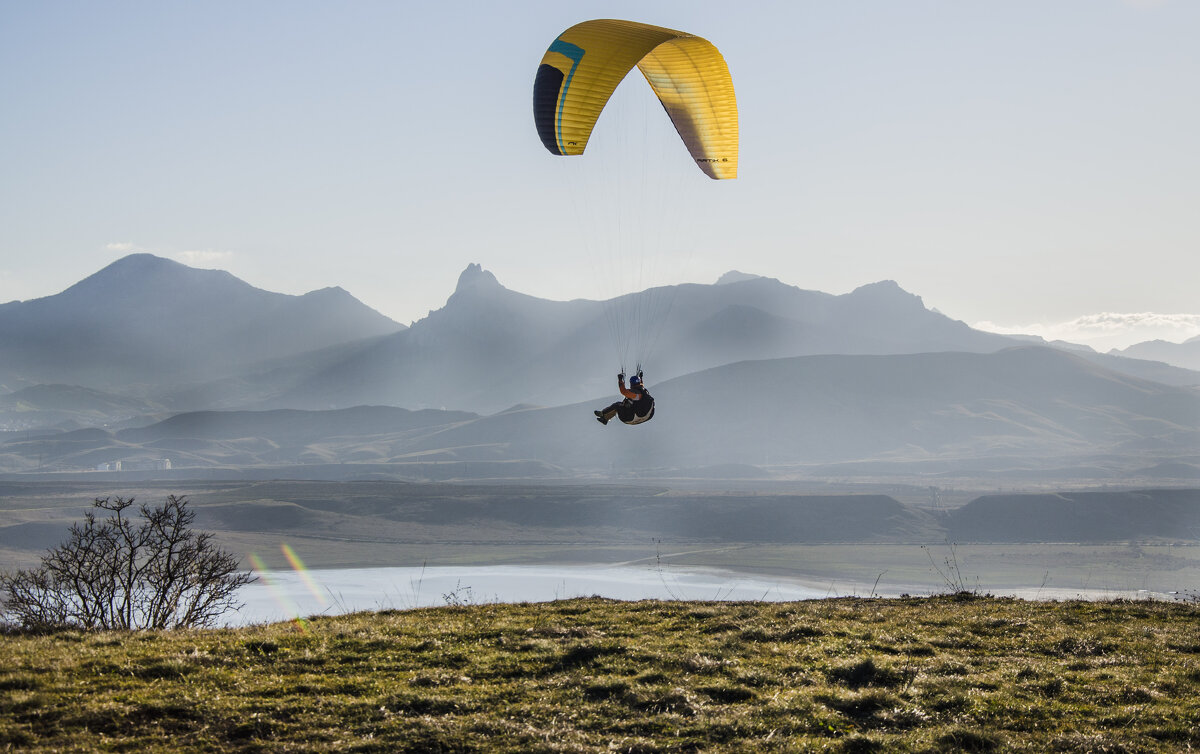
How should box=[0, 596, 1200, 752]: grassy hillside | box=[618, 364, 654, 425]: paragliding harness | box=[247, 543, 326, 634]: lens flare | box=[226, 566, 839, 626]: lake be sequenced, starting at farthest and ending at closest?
box=[247, 543, 326, 634]: lens flare < box=[226, 566, 839, 626]: lake < box=[618, 364, 654, 425]: paragliding harness < box=[0, 596, 1200, 752]: grassy hillside

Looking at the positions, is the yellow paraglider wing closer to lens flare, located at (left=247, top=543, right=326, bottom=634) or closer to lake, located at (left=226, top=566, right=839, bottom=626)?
lens flare, located at (left=247, top=543, right=326, bottom=634)

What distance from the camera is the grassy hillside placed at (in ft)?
36.3

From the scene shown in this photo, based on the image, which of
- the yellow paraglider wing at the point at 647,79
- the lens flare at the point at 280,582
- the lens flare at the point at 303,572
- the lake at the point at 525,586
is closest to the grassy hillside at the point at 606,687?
the yellow paraglider wing at the point at 647,79

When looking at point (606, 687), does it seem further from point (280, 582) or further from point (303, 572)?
point (303, 572)

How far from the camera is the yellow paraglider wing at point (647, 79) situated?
88.4ft

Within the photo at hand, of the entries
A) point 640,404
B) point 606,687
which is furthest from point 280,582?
point 606,687

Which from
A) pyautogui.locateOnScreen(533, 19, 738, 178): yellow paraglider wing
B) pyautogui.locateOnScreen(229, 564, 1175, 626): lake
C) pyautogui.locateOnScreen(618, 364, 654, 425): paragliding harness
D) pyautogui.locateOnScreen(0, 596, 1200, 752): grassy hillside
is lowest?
pyautogui.locateOnScreen(229, 564, 1175, 626): lake

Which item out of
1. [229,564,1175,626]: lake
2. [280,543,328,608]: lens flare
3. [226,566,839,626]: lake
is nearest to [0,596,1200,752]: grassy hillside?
[226,566,839,626]: lake

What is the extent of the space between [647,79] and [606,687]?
2262cm

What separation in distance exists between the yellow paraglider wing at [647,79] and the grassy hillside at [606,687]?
633 inches

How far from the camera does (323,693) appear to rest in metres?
12.7

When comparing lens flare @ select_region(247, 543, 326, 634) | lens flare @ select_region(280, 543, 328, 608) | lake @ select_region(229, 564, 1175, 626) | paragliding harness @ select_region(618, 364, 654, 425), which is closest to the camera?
paragliding harness @ select_region(618, 364, 654, 425)

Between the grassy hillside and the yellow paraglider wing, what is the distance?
1607cm

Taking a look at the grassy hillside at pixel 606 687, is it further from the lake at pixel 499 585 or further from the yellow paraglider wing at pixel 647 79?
the lake at pixel 499 585
